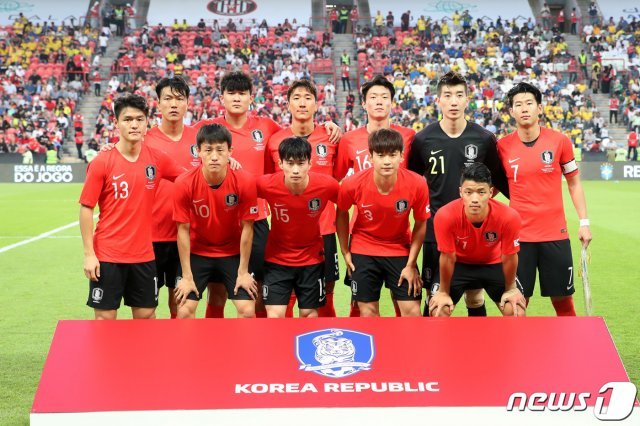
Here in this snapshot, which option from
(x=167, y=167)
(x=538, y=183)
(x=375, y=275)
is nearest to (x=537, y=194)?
(x=538, y=183)

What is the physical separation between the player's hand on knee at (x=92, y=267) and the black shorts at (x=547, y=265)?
10.6 ft

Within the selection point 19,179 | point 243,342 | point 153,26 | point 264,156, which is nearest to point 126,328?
point 243,342

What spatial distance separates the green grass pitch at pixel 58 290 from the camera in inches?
254

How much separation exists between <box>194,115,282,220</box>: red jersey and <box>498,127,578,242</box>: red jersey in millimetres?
1992

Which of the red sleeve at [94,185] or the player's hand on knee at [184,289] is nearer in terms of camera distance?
the red sleeve at [94,185]

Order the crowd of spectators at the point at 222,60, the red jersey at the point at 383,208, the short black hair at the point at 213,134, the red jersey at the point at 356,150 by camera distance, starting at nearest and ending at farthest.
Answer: the short black hair at the point at 213,134 → the red jersey at the point at 383,208 → the red jersey at the point at 356,150 → the crowd of spectators at the point at 222,60

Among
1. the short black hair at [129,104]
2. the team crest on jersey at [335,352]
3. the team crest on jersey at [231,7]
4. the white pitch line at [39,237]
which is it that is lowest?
the white pitch line at [39,237]

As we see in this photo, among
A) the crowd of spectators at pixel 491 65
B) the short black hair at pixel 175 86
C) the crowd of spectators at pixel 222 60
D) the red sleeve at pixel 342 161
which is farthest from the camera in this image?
the crowd of spectators at pixel 222 60

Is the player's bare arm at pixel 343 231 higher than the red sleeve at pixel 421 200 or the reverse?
the reverse

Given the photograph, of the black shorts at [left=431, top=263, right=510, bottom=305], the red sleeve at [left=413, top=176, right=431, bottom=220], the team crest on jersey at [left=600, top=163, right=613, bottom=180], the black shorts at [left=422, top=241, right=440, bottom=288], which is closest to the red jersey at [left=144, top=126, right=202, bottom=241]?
the red sleeve at [left=413, top=176, right=431, bottom=220]

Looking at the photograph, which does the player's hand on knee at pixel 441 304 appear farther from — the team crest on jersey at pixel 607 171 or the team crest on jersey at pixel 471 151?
the team crest on jersey at pixel 607 171

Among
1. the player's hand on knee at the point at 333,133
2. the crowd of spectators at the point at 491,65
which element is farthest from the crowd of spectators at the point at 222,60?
the player's hand on knee at the point at 333,133

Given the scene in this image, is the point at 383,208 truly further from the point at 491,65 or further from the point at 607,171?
the point at 491,65

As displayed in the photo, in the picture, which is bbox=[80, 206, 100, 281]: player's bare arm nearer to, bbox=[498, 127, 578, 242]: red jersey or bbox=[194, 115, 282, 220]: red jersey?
bbox=[194, 115, 282, 220]: red jersey
